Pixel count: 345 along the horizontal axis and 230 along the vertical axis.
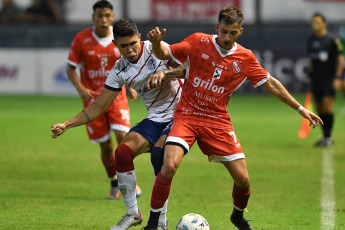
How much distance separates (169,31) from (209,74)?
1591 cm

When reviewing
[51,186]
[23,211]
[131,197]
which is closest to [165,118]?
[131,197]

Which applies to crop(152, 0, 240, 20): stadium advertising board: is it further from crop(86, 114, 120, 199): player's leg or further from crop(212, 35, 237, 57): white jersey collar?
crop(212, 35, 237, 57): white jersey collar

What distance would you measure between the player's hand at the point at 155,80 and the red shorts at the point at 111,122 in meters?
2.51

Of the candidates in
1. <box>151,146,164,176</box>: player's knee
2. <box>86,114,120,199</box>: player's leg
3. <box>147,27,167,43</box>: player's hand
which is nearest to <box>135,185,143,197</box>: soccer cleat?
<box>86,114,120,199</box>: player's leg

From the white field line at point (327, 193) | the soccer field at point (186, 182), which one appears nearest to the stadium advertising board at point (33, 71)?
the soccer field at point (186, 182)

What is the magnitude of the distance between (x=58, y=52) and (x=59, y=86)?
102 cm

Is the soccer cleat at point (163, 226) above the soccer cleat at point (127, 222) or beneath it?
beneath

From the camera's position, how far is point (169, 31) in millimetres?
22781

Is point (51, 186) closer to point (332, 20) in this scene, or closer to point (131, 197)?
point (131, 197)

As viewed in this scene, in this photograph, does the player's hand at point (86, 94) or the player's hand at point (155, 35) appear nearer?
the player's hand at point (155, 35)

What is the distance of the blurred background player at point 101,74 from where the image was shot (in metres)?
9.27

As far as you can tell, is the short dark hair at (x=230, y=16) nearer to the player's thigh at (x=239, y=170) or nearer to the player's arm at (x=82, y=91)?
the player's thigh at (x=239, y=170)

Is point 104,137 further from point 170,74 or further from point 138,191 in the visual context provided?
point 170,74

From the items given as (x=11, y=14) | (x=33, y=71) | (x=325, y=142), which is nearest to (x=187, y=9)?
(x=33, y=71)
